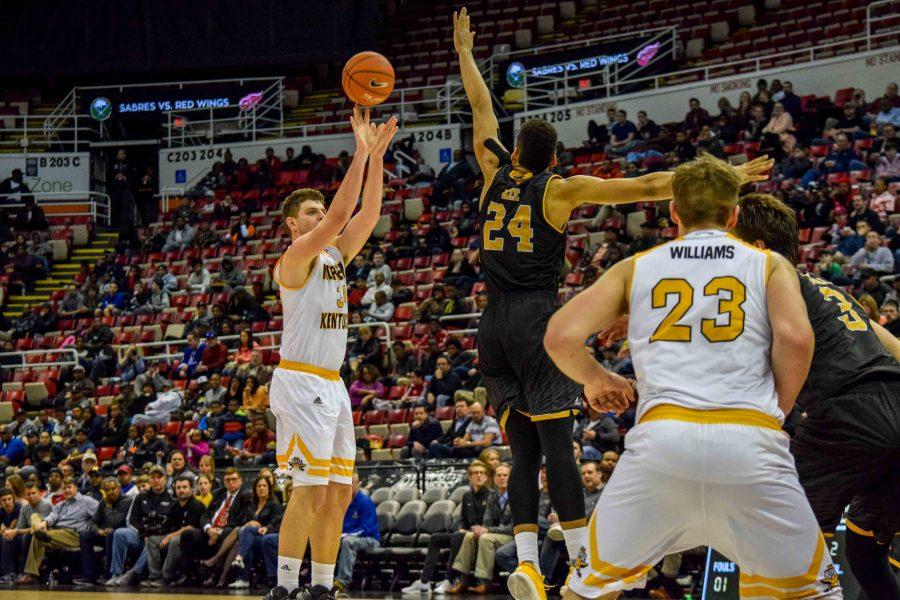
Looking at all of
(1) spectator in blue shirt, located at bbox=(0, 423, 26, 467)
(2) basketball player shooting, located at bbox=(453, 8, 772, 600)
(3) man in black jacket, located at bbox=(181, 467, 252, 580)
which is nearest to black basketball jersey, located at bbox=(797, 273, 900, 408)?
(2) basketball player shooting, located at bbox=(453, 8, 772, 600)

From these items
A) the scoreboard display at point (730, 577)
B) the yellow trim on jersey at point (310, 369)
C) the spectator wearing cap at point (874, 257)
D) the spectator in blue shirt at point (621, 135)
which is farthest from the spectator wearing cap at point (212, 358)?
the scoreboard display at point (730, 577)

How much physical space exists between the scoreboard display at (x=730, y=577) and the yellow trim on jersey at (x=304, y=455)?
2297 mm

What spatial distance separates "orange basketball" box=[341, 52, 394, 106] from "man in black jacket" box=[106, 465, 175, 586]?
8.12m

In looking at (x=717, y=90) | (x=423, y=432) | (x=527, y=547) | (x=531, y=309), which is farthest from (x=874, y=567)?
(x=717, y=90)

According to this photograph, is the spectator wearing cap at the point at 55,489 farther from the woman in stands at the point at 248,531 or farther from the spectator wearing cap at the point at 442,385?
the spectator wearing cap at the point at 442,385

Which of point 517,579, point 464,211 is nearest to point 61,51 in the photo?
point 464,211

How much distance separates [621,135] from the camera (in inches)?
911

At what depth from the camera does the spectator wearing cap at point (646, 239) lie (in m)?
17.2

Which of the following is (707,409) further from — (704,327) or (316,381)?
(316,381)

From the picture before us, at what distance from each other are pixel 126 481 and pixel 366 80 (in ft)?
31.6

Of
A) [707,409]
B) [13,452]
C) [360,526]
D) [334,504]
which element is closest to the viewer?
[707,409]

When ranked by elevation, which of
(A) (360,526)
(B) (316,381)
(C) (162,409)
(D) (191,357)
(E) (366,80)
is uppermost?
(E) (366,80)

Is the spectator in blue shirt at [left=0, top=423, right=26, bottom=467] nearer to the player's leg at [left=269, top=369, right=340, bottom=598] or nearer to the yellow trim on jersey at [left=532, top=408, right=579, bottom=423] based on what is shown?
the player's leg at [left=269, top=369, right=340, bottom=598]

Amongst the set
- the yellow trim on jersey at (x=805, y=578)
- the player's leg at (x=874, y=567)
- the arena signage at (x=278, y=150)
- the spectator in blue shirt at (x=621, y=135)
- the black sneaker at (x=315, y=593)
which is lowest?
the black sneaker at (x=315, y=593)
